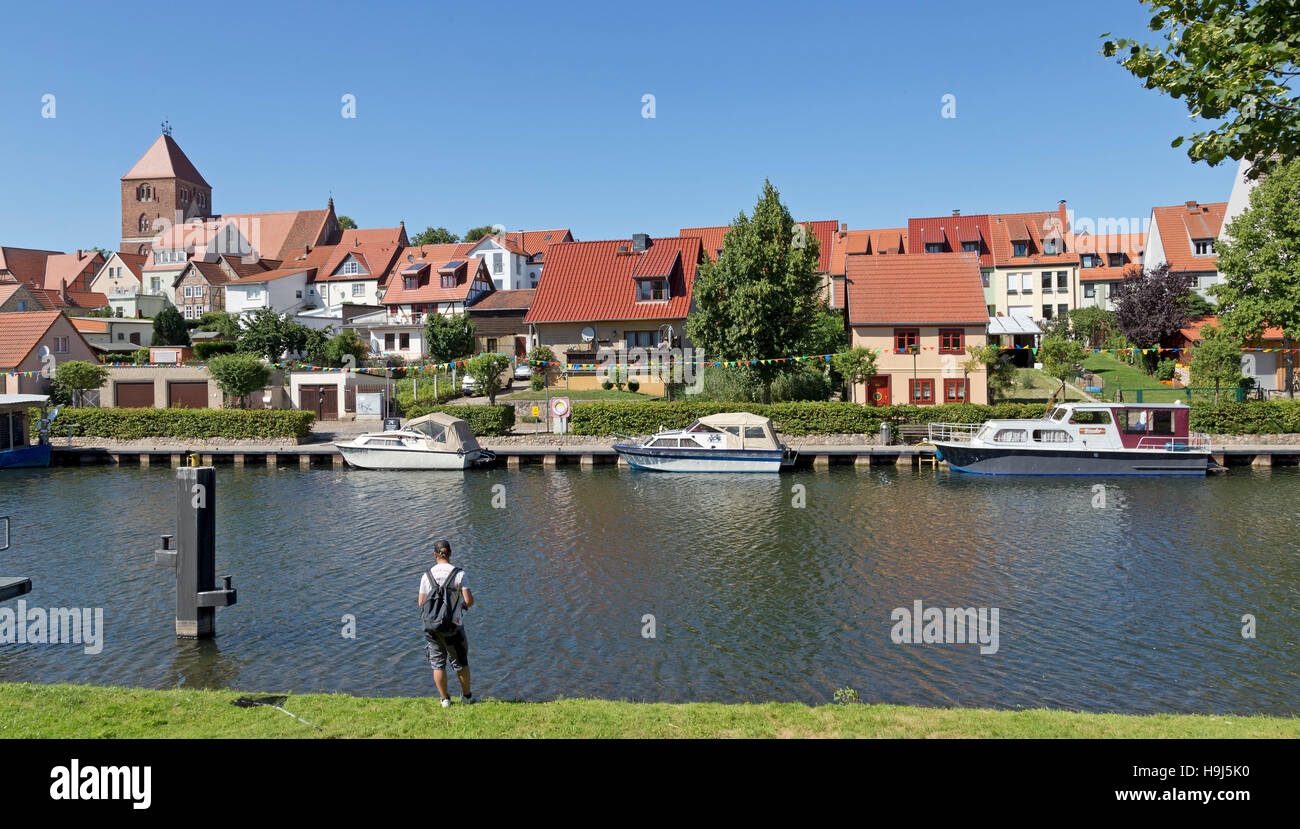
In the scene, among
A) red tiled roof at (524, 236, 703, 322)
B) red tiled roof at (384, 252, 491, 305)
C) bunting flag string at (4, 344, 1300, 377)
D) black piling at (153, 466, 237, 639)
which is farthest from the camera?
red tiled roof at (384, 252, 491, 305)

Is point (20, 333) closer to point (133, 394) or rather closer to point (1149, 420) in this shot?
point (133, 394)

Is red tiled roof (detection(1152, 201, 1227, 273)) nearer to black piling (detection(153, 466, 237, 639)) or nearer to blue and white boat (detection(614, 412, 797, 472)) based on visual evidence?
blue and white boat (detection(614, 412, 797, 472))

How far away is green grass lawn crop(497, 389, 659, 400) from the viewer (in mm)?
53688

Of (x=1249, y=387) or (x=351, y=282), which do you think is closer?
(x=1249, y=387)

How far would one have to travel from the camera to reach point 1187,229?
253ft

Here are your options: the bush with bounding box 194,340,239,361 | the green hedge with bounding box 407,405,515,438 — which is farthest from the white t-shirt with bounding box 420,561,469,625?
the bush with bounding box 194,340,239,361

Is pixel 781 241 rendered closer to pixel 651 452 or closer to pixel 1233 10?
pixel 651 452

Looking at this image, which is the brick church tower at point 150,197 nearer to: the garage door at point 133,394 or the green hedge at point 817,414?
the garage door at point 133,394

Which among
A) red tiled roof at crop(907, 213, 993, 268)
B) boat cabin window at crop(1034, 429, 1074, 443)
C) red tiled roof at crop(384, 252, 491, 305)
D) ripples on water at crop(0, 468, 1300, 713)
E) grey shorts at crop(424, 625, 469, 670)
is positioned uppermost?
red tiled roof at crop(907, 213, 993, 268)

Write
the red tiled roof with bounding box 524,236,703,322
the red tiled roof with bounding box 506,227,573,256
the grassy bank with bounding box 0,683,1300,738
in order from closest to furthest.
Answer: the grassy bank with bounding box 0,683,1300,738 < the red tiled roof with bounding box 524,236,703,322 < the red tiled roof with bounding box 506,227,573,256
